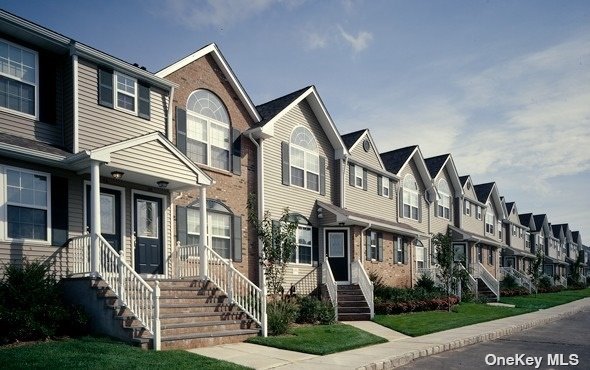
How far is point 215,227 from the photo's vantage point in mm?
17750

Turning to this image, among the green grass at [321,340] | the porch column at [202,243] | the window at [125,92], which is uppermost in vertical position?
the window at [125,92]

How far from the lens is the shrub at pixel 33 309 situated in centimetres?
1086

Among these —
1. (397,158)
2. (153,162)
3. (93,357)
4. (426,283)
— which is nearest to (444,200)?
(397,158)

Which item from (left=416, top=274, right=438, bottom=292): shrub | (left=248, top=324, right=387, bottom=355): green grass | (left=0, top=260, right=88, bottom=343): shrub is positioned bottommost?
(left=416, top=274, right=438, bottom=292): shrub

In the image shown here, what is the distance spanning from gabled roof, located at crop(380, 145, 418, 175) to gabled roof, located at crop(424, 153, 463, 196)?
13.7 ft

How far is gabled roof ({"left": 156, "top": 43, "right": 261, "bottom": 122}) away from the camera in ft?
55.6

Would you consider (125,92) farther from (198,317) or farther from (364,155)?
(364,155)

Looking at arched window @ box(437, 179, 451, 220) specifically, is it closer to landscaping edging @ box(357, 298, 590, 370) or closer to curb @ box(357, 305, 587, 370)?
landscaping edging @ box(357, 298, 590, 370)

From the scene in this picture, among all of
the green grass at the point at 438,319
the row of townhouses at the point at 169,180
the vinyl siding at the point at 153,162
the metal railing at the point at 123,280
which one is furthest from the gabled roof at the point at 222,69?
the green grass at the point at 438,319

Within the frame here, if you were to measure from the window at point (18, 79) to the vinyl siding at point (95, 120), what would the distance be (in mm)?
1073

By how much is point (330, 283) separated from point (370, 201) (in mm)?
6974

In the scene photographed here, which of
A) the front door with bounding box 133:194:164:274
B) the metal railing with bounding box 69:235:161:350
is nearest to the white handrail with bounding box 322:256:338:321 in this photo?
the front door with bounding box 133:194:164:274

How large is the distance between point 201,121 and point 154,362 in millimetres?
9706

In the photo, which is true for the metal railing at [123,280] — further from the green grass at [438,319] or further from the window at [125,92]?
the green grass at [438,319]
